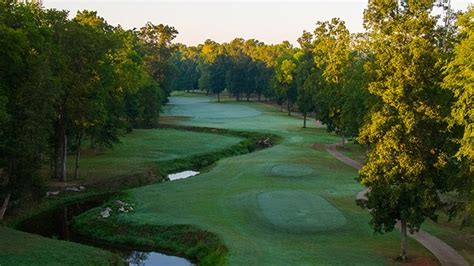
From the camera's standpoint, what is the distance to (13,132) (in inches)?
1245

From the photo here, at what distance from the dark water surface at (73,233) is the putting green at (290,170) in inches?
693

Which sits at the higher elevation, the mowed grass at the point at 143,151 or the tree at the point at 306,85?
the tree at the point at 306,85

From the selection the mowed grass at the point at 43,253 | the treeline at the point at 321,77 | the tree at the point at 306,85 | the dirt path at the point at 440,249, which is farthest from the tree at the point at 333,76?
the mowed grass at the point at 43,253

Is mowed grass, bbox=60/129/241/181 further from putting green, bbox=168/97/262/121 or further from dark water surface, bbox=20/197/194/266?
putting green, bbox=168/97/262/121

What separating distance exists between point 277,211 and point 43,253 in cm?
1627

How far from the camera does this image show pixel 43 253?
24.9m

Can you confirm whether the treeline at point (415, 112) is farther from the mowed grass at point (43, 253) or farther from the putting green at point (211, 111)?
the putting green at point (211, 111)

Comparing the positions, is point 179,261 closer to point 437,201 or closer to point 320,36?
point 437,201

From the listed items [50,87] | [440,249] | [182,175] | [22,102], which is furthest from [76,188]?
[440,249]

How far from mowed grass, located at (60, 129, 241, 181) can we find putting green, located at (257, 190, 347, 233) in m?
16.4

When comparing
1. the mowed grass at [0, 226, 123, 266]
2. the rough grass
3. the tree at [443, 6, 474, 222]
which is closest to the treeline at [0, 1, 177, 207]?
the mowed grass at [0, 226, 123, 266]

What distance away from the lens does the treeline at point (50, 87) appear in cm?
3150

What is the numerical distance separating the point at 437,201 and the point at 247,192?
1887cm

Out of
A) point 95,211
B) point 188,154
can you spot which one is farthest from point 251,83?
point 95,211
